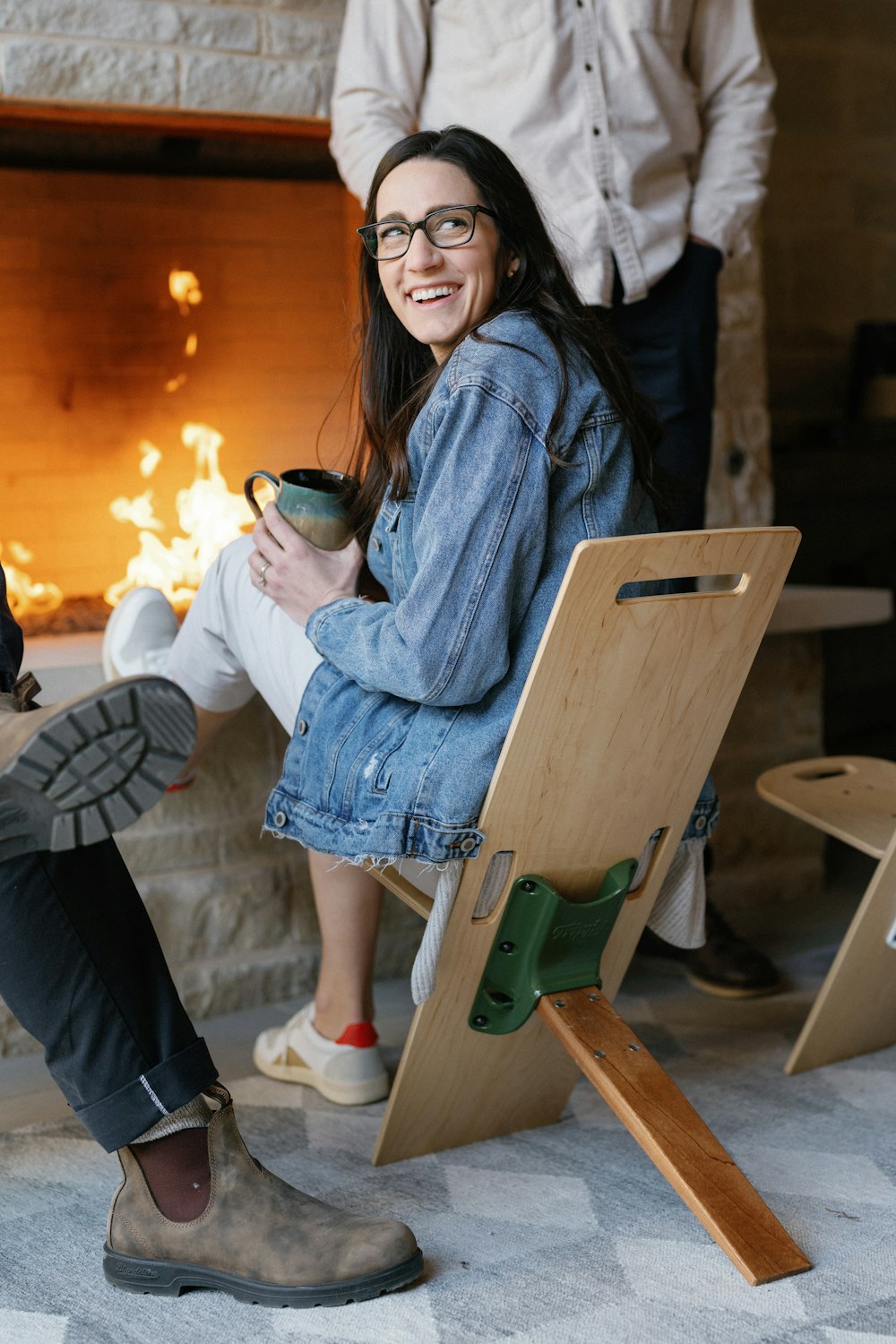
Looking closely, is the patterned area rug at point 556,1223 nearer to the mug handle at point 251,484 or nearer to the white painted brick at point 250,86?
the mug handle at point 251,484

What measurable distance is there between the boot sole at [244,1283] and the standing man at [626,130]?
0.93 meters

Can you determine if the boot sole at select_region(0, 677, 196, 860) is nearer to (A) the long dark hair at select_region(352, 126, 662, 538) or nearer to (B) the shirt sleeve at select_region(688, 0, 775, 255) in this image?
(A) the long dark hair at select_region(352, 126, 662, 538)

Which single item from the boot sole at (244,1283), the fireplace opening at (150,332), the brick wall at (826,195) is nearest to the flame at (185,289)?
the fireplace opening at (150,332)

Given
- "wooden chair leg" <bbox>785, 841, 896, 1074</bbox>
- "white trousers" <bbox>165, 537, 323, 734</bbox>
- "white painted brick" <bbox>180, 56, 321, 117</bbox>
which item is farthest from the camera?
"white painted brick" <bbox>180, 56, 321, 117</bbox>

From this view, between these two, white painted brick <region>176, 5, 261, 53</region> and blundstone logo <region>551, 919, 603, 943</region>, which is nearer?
blundstone logo <region>551, 919, 603, 943</region>

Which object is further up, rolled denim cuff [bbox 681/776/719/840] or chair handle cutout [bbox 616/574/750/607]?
chair handle cutout [bbox 616/574/750/607]

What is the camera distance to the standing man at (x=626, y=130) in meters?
1.87

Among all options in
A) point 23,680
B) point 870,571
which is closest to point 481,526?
point 23,680

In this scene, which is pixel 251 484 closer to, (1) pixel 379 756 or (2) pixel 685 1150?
(1) pixel 379 756

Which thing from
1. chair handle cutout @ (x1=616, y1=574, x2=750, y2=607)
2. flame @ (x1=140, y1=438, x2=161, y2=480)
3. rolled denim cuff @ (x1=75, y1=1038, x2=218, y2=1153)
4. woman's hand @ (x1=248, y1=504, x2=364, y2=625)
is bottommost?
rolled denim cuff @ (x1=75, y1=1038, x2=218, y2=1153)

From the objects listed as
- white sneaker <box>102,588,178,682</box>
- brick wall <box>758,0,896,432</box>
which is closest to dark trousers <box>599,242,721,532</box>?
white sneaker <box>102,588,178,682</box>

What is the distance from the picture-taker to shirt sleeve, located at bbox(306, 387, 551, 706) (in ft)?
3.94

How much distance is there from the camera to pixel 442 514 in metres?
1.21

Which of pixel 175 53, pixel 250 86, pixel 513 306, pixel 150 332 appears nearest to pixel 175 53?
pixel 175 53
